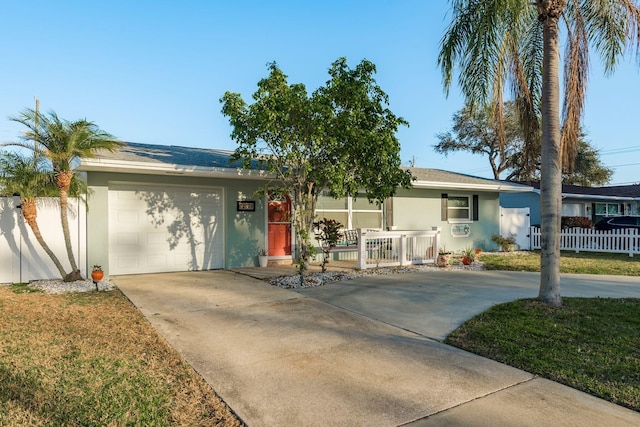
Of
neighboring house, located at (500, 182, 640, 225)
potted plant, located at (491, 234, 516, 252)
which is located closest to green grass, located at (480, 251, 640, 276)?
potted plant, located at (491, 234, 516, 252)

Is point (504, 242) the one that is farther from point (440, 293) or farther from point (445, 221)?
point (440, 293)

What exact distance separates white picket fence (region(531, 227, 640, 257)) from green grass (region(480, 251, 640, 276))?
41 cm

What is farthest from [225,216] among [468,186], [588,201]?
[588,201]

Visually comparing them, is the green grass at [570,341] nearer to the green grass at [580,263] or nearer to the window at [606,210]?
the green grass at [580,263]

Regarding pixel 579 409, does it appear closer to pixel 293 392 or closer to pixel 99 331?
pixel 293 392

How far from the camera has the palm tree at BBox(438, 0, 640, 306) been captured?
19.7ft

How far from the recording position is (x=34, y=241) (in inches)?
308

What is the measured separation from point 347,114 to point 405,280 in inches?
148

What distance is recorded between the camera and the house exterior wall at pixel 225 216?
27.0 ft

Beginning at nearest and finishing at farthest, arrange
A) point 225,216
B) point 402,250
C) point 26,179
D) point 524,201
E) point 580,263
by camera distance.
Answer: point 26,179 < point 225,216 < point 402,250 < point 580,263 < point 524,201

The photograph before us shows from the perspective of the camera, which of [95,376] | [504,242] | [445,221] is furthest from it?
Result: [504,242]

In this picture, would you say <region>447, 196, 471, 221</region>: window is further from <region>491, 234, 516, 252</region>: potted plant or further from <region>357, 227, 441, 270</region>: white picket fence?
<region>357, 227, 441, 270</region>: white picket fence

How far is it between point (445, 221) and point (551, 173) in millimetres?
8072

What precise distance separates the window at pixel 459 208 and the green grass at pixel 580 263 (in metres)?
1.52
